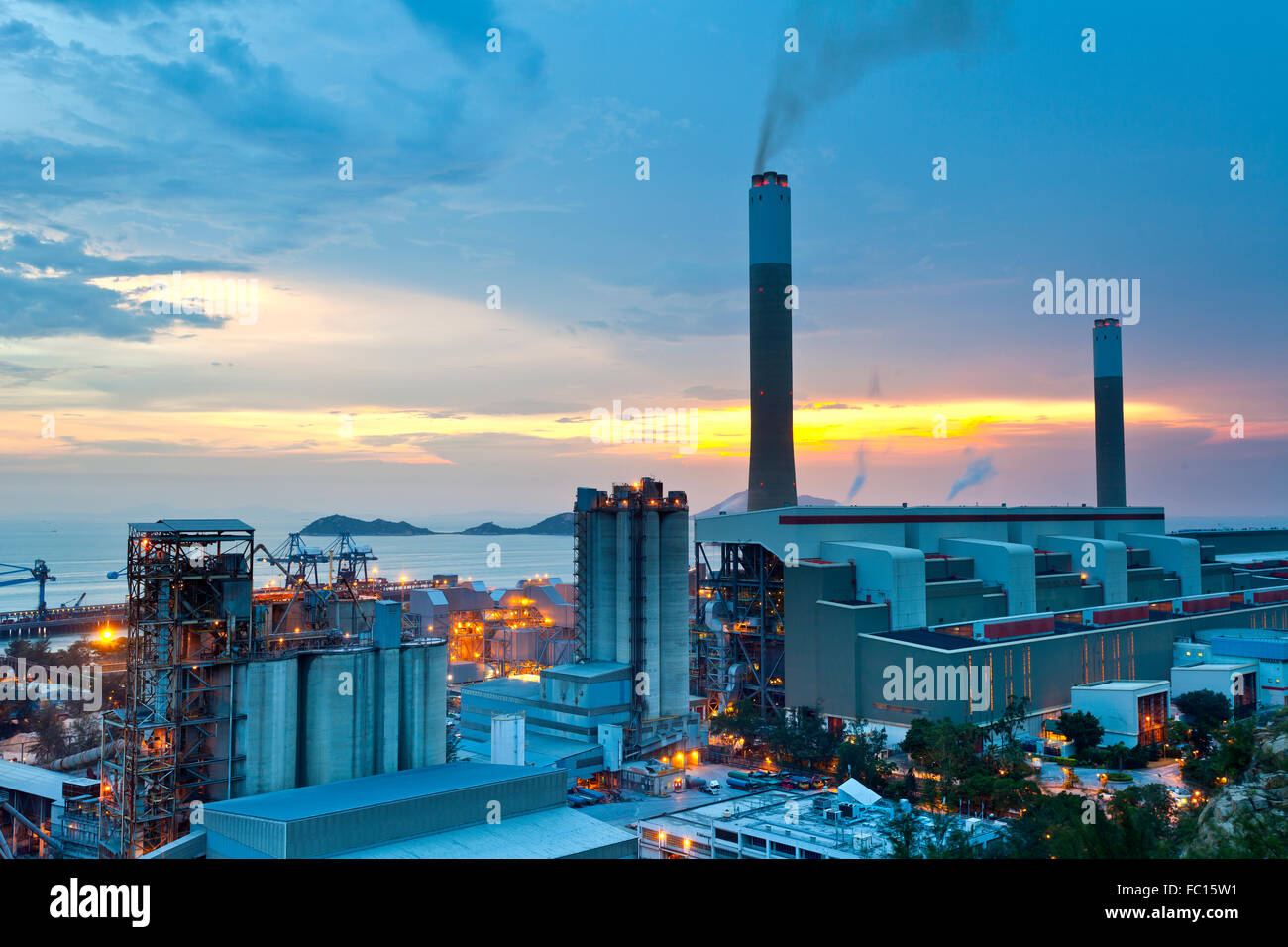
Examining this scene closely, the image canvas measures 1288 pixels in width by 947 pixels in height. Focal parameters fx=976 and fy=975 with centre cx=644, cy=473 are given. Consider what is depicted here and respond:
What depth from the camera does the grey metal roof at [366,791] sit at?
27688mm

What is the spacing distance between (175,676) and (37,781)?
11.3m

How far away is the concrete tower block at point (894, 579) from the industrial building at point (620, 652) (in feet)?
35.1

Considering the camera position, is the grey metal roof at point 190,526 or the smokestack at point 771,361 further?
the smokestack at point 771,361

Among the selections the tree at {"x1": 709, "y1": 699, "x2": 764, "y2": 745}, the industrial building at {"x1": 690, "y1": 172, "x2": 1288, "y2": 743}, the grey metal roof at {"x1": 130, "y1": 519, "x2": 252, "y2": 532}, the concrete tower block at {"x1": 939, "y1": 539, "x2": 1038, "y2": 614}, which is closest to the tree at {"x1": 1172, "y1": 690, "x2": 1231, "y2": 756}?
the industrial building at {"x1": 690, "y1": 172, "x2": 1288, "y2": 743}

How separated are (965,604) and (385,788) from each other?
41156 mm

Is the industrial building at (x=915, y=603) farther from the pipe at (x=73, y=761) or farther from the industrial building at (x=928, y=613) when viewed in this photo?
the pipe at (x=73, y=761)

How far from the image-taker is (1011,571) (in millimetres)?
63156

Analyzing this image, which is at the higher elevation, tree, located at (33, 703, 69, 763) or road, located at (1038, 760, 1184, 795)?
tree, located at (33, 703, 69, 763)

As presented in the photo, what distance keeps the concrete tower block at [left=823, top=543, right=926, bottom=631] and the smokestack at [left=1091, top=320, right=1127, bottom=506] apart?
5158 cm

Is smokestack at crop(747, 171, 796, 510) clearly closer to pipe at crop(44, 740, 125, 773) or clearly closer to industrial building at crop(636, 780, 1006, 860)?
industrial building at crop(636, 780, 1006, 860)

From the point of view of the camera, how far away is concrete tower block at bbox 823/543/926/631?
180 feet

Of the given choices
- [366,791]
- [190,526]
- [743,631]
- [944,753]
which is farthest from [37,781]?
[743,631]

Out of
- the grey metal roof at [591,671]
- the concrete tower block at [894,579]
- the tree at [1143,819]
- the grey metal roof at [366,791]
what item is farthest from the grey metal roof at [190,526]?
the concrete tower block at [894,579]
